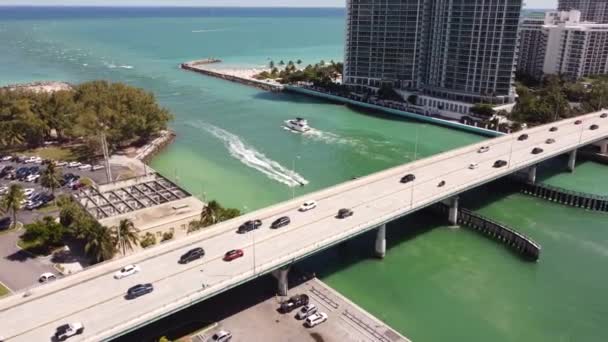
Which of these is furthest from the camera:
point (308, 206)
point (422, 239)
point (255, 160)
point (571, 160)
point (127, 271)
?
point (255, 160)

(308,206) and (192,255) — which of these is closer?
(192,255)

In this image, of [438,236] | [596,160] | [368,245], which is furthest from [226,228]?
[596,160]

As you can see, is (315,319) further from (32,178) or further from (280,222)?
(32,178)

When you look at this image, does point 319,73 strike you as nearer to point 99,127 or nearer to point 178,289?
point 99,127

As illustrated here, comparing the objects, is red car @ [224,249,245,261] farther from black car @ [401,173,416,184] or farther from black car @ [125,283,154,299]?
black car @ [401,173,416,184]

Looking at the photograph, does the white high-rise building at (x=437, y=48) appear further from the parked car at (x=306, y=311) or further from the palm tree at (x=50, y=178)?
the palm tree at (x=50, y=178)

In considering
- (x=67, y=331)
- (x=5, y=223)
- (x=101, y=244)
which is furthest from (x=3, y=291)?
(x=5, y=223)

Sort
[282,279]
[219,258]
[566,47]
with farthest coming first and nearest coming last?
[566,47], [282,279], [219,258]
